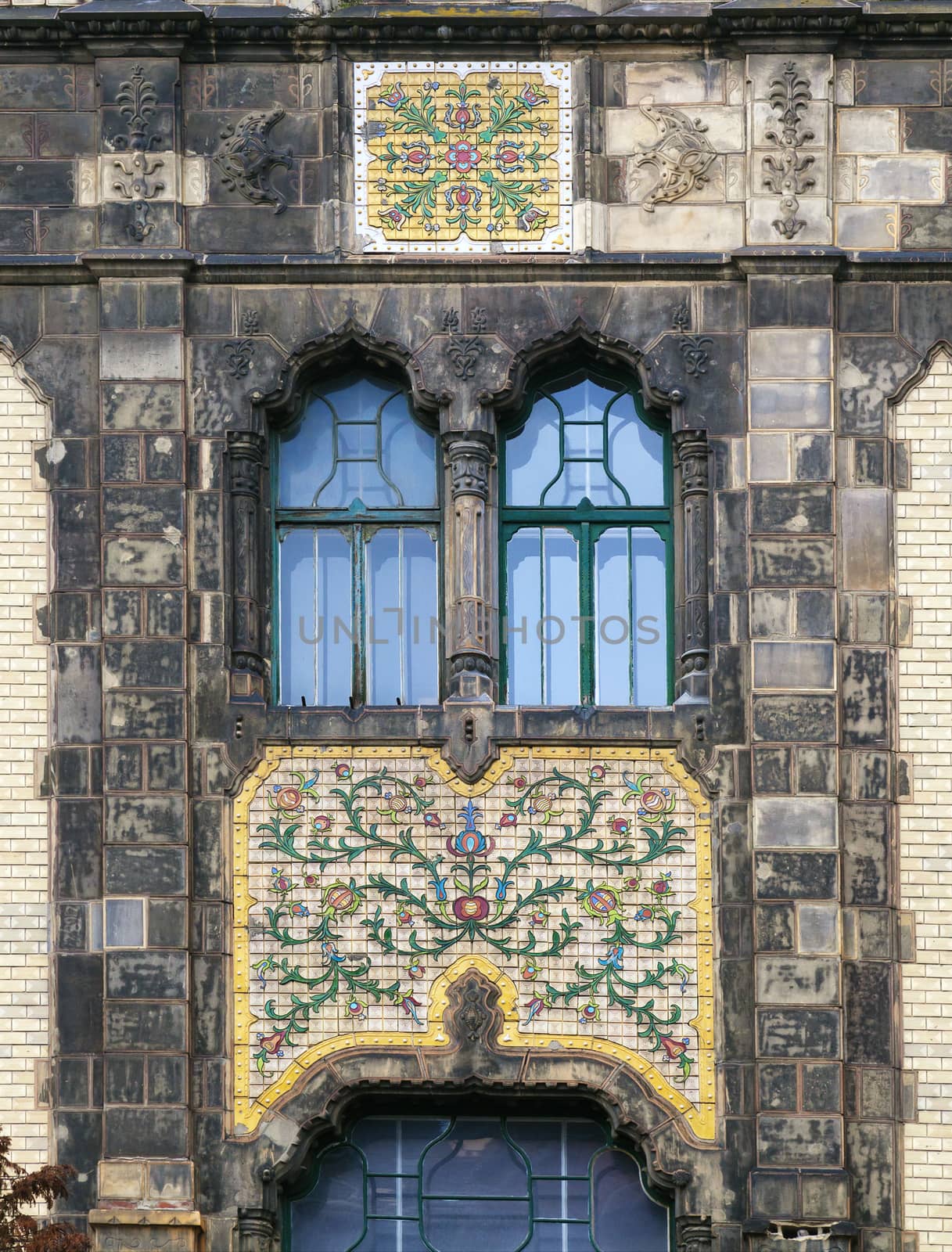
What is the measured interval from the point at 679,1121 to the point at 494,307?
5501mm

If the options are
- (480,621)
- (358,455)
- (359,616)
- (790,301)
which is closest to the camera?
(480,621)

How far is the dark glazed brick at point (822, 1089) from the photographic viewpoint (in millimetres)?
21156

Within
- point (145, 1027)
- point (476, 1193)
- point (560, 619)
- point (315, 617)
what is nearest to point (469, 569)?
point (560, 619)

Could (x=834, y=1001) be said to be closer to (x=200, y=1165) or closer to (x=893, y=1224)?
(x=893, y=1224)

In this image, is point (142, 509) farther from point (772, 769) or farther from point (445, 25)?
point (772, 769)

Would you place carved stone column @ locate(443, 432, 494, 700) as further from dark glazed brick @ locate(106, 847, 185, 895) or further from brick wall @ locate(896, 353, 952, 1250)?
brick wall @ locate(896, 353, 952, 1250)

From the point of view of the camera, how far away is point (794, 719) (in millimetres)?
21656

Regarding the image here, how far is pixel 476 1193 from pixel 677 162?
22.8 feet

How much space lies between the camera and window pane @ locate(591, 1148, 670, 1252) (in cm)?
2153

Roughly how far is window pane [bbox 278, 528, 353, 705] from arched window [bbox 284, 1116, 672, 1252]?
113 inches

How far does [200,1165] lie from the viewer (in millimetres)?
21281

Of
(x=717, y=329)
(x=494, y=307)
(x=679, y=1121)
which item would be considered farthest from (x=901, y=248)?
(x=679, y=1121)

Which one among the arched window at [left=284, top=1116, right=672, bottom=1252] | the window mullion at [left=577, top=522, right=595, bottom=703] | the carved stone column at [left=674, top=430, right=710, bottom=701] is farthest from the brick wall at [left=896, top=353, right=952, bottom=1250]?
the window mullion at [left=577, top=522, right=595, bottom=703]

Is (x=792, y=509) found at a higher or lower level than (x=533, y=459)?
lower
